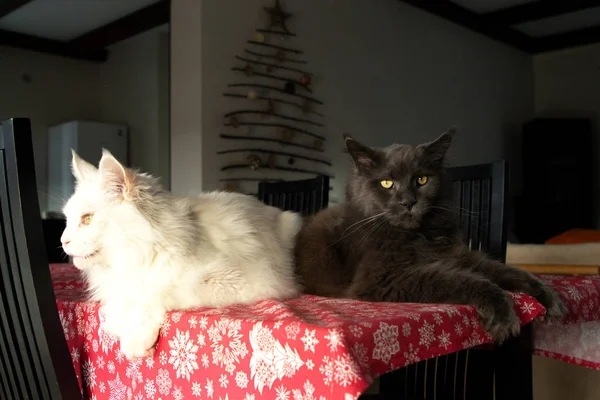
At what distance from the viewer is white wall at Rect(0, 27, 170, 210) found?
4059 millimetres

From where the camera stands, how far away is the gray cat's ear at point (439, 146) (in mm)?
1410

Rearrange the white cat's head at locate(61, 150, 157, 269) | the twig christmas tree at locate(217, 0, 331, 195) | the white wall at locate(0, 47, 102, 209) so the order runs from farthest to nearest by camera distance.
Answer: the white wall at locate(0, 47, 102, 209), the twig christmas tree at locate(217, 0, 331, 195), the white cat's head at locate(61, 150, 157, 269)

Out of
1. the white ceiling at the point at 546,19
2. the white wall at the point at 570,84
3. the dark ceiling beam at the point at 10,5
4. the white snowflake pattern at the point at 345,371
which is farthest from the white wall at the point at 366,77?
the white snowflake pattern at the point at 345,371

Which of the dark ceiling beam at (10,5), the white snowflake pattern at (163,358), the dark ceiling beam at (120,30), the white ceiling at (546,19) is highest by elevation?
the white ceiling at (546,19)

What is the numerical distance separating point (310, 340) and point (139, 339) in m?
0.38

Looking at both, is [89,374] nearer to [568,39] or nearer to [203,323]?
[203,323]

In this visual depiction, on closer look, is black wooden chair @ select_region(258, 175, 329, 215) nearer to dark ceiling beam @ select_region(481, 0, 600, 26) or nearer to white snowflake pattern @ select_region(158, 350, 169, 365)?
white snowflake pattern @ select_region(158, 350, 169, 365)

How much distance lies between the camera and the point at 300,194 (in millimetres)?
2457

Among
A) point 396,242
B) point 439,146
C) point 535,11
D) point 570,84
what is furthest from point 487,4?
point 396,242

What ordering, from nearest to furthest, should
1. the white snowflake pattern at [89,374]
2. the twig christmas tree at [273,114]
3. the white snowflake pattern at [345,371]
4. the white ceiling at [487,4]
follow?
the white snowflake pattern at [345,371]
the white snowflake pattern at [89,374]
the twig christmas tree at [273,114]
the white ceiling at [487,4]

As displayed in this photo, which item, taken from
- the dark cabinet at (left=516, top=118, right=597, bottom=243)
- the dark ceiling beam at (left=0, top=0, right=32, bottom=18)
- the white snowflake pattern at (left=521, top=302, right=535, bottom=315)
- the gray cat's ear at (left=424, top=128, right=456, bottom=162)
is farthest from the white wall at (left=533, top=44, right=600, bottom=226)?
the white snowflake pattern at (left=521, top=302, right=535, bottom=315)

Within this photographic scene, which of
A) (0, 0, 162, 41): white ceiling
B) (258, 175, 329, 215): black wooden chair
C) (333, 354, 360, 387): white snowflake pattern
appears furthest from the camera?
(0, 0, 162, 41): white ceiling

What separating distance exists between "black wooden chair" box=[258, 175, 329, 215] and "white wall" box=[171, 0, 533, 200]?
3.40 feet

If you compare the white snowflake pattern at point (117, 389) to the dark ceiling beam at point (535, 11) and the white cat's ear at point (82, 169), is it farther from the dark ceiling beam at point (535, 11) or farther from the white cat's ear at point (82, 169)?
the dark ceiling beam at point (535, 11)
